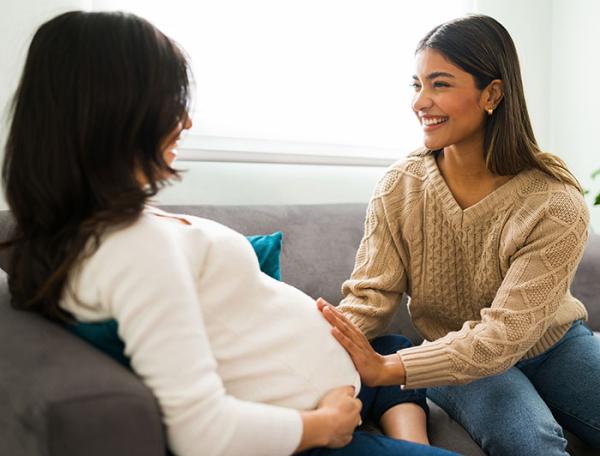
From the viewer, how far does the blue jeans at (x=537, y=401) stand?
1207mm

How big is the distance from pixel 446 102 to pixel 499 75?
0.13 meters

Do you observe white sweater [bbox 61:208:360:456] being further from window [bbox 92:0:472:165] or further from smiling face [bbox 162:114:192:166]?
window [bbox 92:0:472:165]

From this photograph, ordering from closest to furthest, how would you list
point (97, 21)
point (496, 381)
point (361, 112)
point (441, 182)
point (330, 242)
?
point (97, 21), point (496, 381), point (441, 182), point (330, 242), point (361, 112)

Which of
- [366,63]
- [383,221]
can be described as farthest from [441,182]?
[366,63]

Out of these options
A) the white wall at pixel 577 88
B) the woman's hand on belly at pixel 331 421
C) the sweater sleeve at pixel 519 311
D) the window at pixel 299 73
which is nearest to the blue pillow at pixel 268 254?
the sweater sleeve at pixel 519 311

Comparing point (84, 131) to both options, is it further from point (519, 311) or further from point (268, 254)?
point (519, 311)

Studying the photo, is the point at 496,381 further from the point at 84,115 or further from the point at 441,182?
the point at 84,115

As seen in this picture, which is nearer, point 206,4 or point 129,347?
point 129,347

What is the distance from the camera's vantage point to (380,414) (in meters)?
1.27

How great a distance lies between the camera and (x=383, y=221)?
4.91ft

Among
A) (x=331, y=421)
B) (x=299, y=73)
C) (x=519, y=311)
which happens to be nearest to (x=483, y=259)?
(x=519, y=311)

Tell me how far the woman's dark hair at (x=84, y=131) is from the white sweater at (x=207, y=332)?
5 centimetres

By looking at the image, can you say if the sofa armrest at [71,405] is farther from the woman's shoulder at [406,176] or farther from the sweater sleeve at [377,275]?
the woman's shoulder at [406,176]

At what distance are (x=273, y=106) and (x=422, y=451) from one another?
1.40 meters
